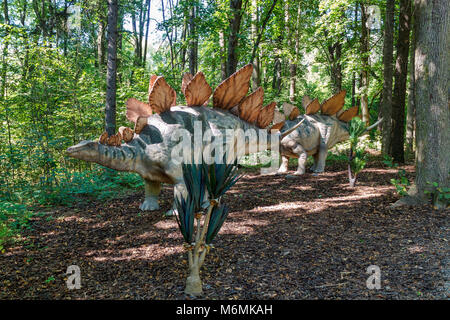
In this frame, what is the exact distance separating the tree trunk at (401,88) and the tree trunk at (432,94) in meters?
3.55

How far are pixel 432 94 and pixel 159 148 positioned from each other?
3.28 metres

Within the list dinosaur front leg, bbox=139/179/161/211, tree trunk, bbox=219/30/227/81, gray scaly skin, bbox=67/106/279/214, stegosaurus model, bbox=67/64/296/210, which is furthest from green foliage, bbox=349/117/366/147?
tree trunk, bbox=219/30/227/81

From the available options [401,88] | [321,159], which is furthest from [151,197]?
[401,88]

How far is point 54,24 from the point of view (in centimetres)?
1317

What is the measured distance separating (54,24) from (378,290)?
618 inches

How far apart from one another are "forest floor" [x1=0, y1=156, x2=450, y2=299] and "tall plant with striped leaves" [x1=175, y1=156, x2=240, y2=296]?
0.27 m

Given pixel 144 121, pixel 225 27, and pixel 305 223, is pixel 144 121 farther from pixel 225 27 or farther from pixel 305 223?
pixel 225 27

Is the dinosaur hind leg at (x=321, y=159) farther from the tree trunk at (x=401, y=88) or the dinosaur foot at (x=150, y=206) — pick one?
the dinosaur foot at (x=150, y=206)

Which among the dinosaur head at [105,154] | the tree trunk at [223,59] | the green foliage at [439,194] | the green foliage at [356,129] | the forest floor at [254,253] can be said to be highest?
the tree trunk at [223,59]

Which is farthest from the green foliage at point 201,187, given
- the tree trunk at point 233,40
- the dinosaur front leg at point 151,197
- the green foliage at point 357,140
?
the tree trunk at point 233,40

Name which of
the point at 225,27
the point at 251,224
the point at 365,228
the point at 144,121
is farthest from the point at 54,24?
the point at 365,228

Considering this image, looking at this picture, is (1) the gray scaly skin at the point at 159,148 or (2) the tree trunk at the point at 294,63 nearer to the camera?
(1) the gray scaly skin at the point at 159,148

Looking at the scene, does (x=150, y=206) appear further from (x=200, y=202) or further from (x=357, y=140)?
(x=357, y=140)

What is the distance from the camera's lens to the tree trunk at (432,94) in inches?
135
